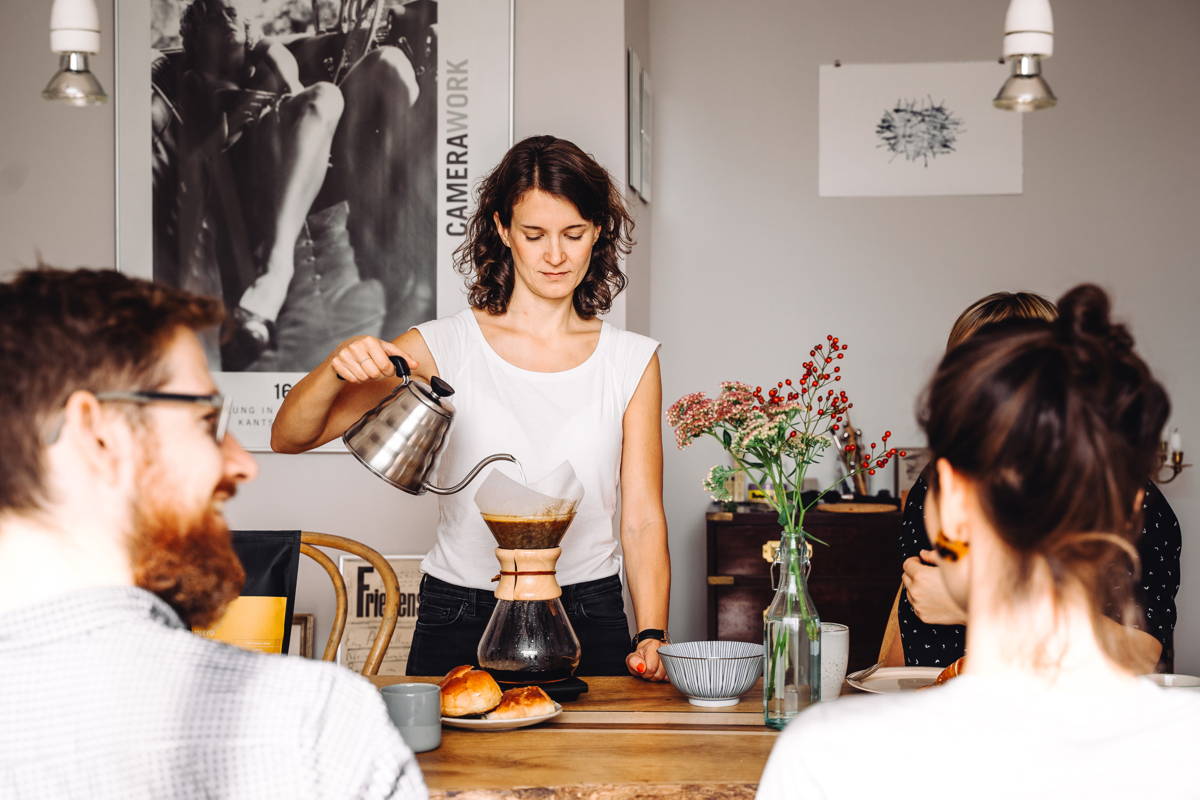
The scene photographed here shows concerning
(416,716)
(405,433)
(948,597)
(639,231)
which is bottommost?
(416,716)

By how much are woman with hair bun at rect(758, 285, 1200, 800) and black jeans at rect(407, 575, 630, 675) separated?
1192 mm

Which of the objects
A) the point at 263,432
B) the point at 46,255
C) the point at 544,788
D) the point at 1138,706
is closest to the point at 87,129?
the point at 46,255

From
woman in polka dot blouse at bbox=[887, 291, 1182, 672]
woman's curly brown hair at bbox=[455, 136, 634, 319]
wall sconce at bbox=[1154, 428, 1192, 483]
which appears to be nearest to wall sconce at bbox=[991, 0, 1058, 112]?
woman in polka dot blouse at bbox=[887, 291, 1182, 672]

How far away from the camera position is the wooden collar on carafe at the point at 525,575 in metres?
1.67

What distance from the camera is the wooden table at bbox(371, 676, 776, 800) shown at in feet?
4.20

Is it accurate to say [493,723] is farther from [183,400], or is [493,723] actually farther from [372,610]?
[372,610]

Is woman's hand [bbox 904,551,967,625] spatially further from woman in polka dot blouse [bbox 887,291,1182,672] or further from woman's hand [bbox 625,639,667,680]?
woman's hand [bbox 625,639,667,680]

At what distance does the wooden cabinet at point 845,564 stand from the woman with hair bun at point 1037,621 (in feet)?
8.59

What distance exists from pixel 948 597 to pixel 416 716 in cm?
80

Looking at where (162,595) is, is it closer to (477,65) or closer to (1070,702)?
(1070,702)

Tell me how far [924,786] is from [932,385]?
0.32 metres

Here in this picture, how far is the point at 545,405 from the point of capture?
2170 mm

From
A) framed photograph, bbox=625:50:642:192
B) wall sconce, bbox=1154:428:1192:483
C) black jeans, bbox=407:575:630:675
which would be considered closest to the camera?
black jeans, bbox=407:575:630:675

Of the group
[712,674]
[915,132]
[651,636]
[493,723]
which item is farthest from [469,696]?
[915,132]
